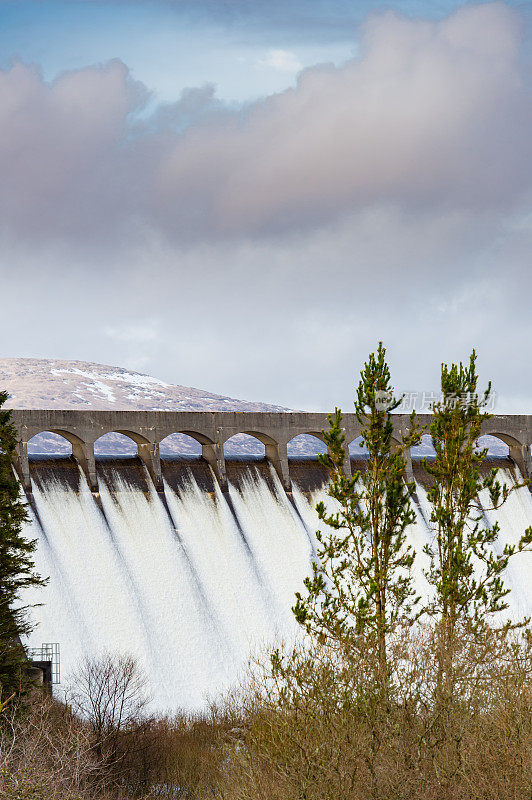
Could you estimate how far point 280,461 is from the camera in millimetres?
53156

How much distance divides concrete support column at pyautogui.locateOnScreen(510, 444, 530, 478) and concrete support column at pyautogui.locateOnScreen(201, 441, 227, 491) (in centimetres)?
2115

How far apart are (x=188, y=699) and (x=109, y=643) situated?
3.92 meters

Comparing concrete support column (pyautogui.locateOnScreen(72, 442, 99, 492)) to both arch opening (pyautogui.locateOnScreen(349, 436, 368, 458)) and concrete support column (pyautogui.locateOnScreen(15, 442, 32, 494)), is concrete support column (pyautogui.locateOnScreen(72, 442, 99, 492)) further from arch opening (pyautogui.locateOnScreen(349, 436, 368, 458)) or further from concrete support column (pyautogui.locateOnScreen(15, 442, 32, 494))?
arch opening (pyautogui.locateOnScreen(349, 436, 368, 458))

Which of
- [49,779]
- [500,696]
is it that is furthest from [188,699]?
[500,696]

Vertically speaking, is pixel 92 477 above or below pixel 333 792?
above

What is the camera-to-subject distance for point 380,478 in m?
29.3

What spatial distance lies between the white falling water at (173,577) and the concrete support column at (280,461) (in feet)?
3.09

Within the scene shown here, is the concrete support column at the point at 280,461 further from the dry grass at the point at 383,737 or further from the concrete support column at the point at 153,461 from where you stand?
the dry grass at the point at 383,737

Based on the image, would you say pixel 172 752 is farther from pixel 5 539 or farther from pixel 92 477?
pixel 92 477

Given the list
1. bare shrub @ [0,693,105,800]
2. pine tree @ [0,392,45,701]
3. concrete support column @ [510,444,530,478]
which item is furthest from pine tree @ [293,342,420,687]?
concrete support column @ [510,444,530,478]

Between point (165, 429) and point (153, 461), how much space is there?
1991mm

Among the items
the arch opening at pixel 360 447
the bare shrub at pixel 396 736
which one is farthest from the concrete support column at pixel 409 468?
the bare shrub at pixel 396 736

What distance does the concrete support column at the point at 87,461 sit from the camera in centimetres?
4659

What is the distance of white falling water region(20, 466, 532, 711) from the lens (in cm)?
4125
